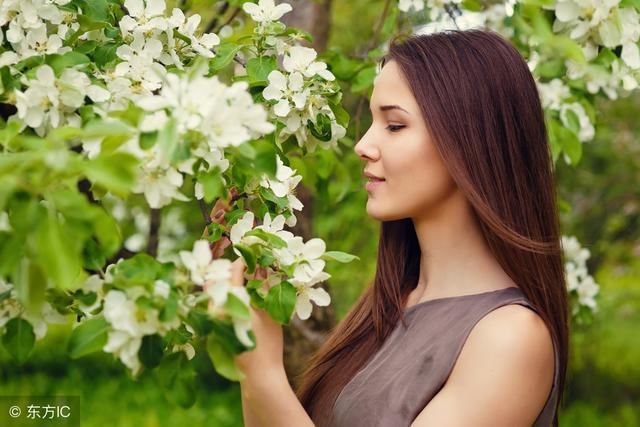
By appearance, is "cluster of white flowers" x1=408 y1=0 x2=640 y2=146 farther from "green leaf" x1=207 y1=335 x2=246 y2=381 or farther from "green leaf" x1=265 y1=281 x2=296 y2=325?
"green leaf" x1=207 y1=335 x2=246 y2=381

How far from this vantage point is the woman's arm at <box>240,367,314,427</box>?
168 centimetres

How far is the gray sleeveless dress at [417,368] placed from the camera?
6.26 feet

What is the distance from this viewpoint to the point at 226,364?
134 centimetres

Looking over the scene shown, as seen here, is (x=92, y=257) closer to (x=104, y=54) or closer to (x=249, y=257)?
(x=249, y=257)

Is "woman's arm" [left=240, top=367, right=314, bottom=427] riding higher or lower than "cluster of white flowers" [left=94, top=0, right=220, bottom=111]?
lower

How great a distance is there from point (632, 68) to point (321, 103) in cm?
84

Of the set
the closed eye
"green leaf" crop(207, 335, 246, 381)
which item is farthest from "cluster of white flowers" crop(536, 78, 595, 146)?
"green leaf" crop(207, 335, 246, 381)

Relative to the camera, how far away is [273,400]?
170 centimetres

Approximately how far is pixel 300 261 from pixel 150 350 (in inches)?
11.3

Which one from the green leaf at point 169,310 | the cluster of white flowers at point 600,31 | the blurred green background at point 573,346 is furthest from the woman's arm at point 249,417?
the blurred green background at point 573,346

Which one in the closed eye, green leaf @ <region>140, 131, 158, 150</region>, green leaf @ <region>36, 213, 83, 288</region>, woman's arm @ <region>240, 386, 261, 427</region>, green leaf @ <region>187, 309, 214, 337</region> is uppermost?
green leaf @ <region>140, 131, 158, 150</region>

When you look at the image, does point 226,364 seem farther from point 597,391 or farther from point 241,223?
point 597,391

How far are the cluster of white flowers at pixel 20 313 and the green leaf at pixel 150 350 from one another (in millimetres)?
188

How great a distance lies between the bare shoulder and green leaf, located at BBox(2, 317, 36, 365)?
0.75 metres
